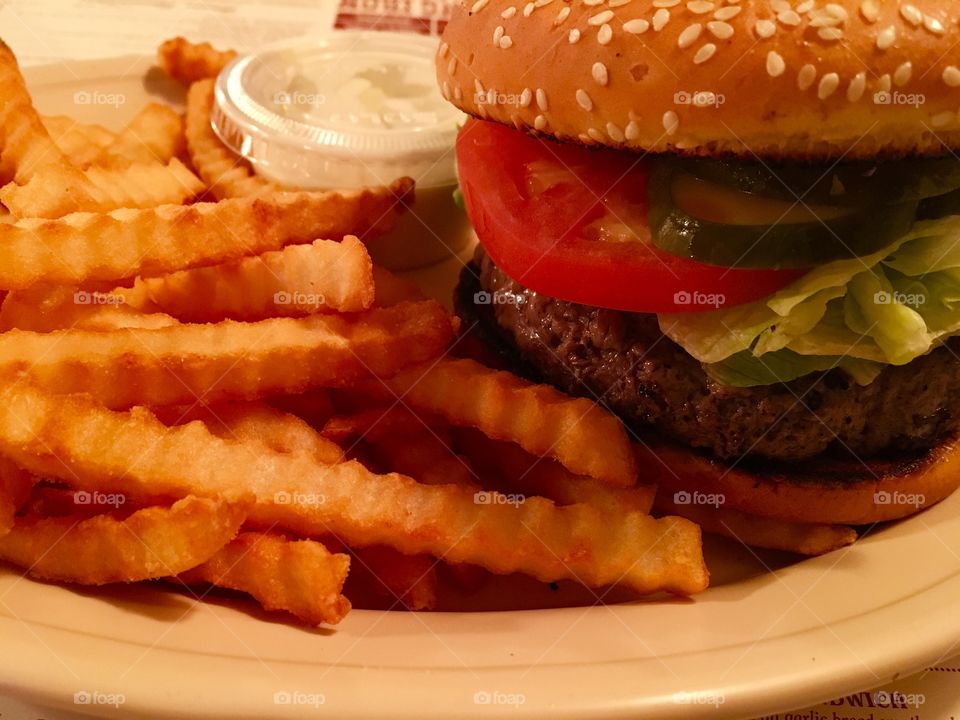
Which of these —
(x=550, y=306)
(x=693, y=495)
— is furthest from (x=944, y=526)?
(x=550, y=306)

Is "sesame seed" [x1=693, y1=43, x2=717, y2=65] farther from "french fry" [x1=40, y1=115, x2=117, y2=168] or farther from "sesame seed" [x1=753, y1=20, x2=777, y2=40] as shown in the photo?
"french fry" [x1=40, y1=115, x2=117, y2=168]

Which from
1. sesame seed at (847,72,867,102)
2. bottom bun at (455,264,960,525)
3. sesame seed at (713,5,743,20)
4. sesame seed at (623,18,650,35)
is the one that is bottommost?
bottom bun at (455,264,960,525)

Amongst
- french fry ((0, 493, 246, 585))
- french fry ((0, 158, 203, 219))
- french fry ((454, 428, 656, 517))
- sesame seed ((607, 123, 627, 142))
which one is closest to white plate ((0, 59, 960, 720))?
french fry ((0, 493, 246, 585))

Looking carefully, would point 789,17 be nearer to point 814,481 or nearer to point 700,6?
point 700,6

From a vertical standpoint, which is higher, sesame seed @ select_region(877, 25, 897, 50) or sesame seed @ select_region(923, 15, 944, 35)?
sesame seed @ select_region(923, 15, 944, 35)

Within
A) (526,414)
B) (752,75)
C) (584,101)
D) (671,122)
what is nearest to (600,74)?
(584,101)

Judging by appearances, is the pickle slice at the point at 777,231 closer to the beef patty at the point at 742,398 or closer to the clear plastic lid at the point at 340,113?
the beef patty at the point at 742,398

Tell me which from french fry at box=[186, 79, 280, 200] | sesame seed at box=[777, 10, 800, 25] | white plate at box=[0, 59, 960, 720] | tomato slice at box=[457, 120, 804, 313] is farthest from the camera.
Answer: french fry at box=[186, 79, 280, 200]
